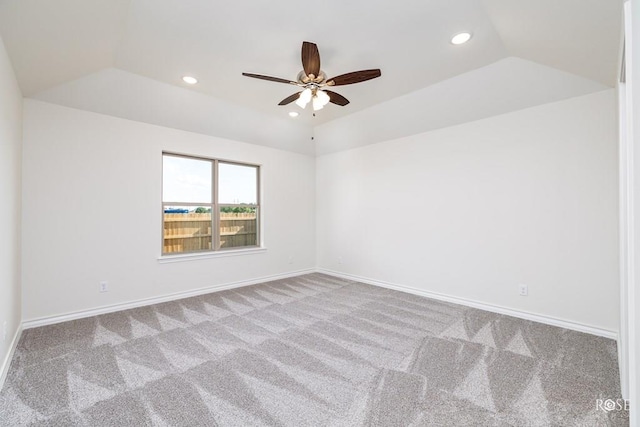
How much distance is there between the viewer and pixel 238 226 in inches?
202

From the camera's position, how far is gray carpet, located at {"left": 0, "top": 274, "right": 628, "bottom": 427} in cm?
181

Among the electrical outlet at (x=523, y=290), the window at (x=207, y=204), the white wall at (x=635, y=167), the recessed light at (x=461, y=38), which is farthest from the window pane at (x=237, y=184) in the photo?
the white wall at (x=635, y=167)

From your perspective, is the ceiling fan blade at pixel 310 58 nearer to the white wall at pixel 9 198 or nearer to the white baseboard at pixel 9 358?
the white wall at pixel 9 198

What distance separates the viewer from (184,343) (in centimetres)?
279

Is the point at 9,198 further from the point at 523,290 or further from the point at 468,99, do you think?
the point at 523,290

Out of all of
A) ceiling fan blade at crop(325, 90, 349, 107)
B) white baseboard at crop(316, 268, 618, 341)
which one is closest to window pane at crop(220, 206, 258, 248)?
white baseboard at crop(316, 268, 618, 341)

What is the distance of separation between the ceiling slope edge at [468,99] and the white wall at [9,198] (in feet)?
12.1

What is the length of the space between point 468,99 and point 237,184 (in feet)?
12.2

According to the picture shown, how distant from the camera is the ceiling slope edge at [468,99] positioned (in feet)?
9.70

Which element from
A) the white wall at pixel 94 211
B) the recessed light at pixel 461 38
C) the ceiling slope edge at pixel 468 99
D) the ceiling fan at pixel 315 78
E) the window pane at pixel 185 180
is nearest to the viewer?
the ceiling fan at pixel 315 78

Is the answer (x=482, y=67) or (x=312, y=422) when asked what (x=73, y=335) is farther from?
(x=482, y=67)

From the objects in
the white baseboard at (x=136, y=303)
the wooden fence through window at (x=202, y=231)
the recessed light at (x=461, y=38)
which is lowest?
the white baseboard at (x=136, y=303)

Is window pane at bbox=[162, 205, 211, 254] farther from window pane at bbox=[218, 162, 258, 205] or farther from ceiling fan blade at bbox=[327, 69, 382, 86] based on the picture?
ceiling fan blade at bbox=[327, 69, 382, 86]

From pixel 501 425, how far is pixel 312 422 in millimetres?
1124
